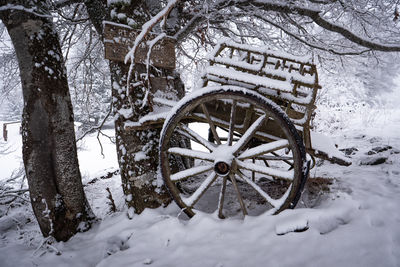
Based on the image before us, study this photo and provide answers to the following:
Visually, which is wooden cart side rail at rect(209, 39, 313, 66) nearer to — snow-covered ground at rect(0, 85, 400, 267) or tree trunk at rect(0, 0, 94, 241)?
snow-covered ground at rect(0, 85, 400, 267)

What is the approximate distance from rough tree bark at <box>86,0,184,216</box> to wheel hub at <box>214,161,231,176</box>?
0.81 metres

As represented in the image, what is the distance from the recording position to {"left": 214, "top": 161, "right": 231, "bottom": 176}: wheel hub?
189cm

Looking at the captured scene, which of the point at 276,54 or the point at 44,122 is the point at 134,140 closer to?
the point at 44,122

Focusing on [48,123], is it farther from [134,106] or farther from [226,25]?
[226,25]

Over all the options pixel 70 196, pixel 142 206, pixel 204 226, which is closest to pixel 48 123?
pixel 70 196

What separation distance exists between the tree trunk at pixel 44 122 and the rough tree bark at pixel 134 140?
0.55 meters

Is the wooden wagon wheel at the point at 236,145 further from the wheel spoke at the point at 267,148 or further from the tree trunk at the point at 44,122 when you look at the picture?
the tree trunk at the point at 44,122

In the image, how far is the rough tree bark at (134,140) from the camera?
2391 mm

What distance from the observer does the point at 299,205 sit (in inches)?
90.4

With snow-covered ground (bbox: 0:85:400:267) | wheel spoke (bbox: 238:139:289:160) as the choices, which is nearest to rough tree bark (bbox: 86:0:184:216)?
snow-covered ground (bbox: 0:85:400:267)

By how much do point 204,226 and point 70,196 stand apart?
1502 millimetres

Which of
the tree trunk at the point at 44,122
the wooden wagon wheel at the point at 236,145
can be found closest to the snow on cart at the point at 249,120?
the wooden wagon wheel at the point at 236,145

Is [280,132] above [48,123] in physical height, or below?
below

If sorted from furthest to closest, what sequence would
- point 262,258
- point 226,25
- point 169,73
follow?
point 226,25 < point 169,73 < point 262,258
